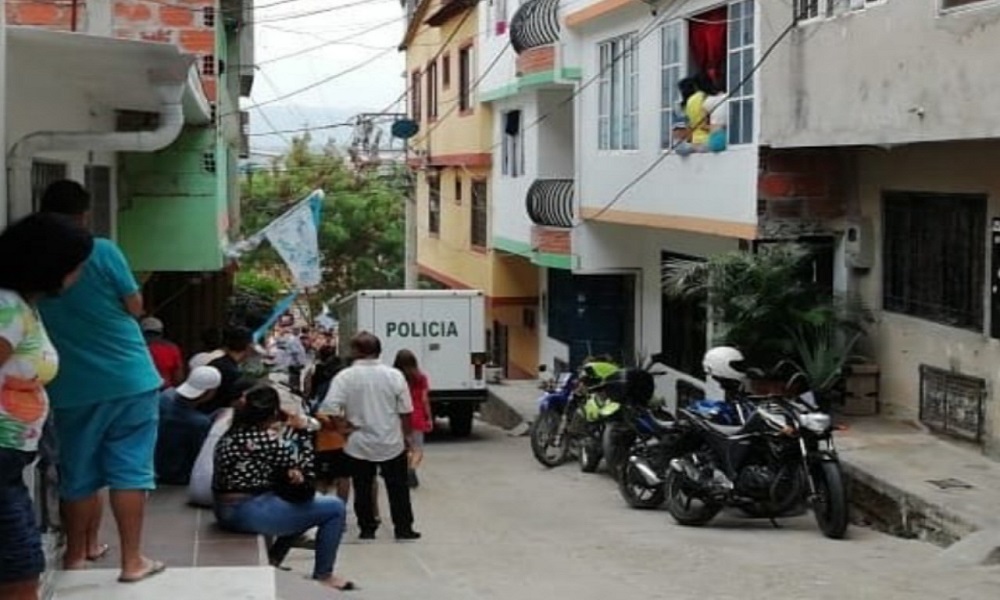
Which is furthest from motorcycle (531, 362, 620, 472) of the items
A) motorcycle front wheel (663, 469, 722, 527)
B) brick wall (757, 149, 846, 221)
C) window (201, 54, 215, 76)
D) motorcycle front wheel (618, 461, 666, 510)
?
window (201, 54, 215, 76)

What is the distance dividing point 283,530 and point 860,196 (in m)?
9.05

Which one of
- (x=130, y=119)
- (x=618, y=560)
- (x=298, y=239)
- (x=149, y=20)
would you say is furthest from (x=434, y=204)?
(x=130, y=119)

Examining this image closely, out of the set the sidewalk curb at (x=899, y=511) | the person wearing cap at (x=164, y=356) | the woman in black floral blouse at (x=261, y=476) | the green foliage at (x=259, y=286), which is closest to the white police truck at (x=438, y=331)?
the sidewalk curb at (x=899, y=511)

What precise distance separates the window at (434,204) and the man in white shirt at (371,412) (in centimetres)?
2478

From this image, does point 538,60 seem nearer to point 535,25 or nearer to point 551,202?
point 535,25

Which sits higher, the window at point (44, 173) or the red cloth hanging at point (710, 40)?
the red cloth hanging at point (710, 40)

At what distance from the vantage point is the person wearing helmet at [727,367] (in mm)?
→ 12789

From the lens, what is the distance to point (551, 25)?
2280 centimetres

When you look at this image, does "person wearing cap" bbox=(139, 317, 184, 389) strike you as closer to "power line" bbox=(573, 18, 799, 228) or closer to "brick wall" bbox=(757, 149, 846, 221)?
"brick wall" bbox=(757, 149, 846, 221)

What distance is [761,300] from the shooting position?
46.0 ft

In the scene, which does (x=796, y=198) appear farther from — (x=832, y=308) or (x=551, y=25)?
(x=551, y=25)

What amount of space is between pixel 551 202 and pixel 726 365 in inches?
418

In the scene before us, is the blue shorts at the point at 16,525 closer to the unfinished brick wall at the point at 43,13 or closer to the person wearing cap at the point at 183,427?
the person wearing cap at the point at 183,427

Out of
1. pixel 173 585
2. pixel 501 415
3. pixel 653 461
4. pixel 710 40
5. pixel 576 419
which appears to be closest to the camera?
pixel 173 585
